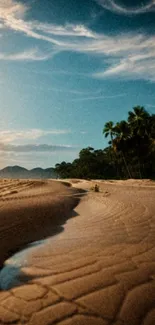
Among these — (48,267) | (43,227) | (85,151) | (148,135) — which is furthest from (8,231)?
(85,151)

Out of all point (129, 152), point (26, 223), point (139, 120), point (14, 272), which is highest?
point (139, 120)

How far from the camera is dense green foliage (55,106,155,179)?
43969mm

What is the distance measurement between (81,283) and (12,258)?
1581 mm

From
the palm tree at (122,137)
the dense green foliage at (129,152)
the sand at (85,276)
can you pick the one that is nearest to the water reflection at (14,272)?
the sand at (85,276)

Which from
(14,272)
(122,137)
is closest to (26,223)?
(14,272)

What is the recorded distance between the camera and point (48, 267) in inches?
151

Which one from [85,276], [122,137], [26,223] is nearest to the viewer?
[85,276]

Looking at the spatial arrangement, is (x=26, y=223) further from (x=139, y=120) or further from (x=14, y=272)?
(x=139, y=120)

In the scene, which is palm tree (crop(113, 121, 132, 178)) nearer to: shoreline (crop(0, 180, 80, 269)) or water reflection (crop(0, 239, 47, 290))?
shoreline (crop(0, 180, 80, 269))

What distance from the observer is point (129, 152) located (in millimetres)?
46594

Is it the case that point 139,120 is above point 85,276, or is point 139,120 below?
above

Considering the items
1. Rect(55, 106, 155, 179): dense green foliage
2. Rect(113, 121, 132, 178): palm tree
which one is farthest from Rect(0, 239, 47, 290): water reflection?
Rect(113, 121, 132, 178): palm tree

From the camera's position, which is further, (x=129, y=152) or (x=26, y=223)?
(x=129, y=152)

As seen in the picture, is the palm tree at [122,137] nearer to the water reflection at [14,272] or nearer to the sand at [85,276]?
the sand at [85,276]
